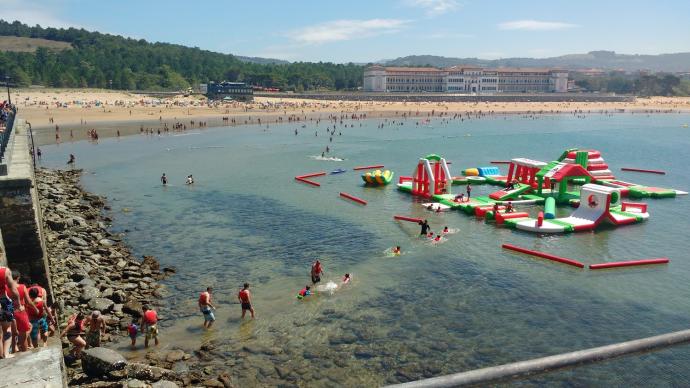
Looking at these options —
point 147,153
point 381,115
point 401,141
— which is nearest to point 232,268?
point 147,153

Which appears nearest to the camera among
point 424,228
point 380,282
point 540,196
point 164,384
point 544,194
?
point 164,384

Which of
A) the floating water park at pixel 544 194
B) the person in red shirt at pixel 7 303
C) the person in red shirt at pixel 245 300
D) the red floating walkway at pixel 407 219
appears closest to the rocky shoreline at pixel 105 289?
the person in red shirt at pixel 245 300

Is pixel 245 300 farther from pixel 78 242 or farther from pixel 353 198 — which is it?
pixel 353 198

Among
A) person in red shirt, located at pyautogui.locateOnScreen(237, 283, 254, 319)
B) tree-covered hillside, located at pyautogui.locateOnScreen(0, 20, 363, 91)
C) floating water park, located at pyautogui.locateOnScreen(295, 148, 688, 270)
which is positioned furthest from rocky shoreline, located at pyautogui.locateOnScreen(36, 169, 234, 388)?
tree-covered hillside, located at pyautogui.locateOnScreen(0, 20, 363, 91)

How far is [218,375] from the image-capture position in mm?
14688

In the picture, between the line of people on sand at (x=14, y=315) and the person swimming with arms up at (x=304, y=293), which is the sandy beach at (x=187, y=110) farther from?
the line of people on sand at (x=14, y=315)

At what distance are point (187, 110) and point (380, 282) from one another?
101 meters

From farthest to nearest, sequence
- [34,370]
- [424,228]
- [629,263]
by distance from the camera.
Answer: [424,228] → [629,263] → [34,370]

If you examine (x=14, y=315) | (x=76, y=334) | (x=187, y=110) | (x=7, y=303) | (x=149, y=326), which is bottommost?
(x=149, y=326)

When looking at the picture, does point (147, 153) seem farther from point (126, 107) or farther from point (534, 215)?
point (126, 107)

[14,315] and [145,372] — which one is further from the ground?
[14,315]

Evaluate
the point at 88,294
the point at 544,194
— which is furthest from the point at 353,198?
the point at 88,294

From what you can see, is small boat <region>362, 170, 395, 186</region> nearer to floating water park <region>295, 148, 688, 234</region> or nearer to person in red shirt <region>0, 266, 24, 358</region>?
floating water park <region>295, 148, 688, 234</region>

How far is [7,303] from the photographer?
10219 millimetres
